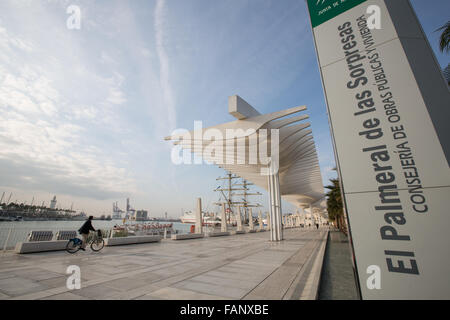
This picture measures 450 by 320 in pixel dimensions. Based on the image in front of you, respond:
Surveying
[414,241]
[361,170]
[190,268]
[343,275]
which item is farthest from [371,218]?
[190,268]

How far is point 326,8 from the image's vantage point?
3809 millimetres

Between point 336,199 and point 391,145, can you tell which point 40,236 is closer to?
point 391,145

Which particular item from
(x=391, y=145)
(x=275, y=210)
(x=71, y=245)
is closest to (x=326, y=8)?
(x=391, y=145)

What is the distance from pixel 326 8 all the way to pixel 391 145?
3021mm

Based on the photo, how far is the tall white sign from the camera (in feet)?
7.64

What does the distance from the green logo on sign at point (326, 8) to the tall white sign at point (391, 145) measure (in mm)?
35

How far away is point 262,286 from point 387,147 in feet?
12.1

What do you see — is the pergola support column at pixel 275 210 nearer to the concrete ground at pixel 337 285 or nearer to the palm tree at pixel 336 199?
the palm tree at pixel 336 199

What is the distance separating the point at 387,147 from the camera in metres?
2.74

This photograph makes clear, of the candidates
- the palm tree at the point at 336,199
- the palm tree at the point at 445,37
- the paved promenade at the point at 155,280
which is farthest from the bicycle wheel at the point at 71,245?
the palm tree at the point at 336,199

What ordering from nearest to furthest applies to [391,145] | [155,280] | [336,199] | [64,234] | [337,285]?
[391,145] < [155,280] < [337,285] < [64,234] < [336,199]

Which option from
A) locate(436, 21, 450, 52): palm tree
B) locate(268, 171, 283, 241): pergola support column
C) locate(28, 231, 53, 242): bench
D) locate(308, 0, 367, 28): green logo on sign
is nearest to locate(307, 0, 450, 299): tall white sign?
locate(308, 0, 367, 28): green logo on sign
